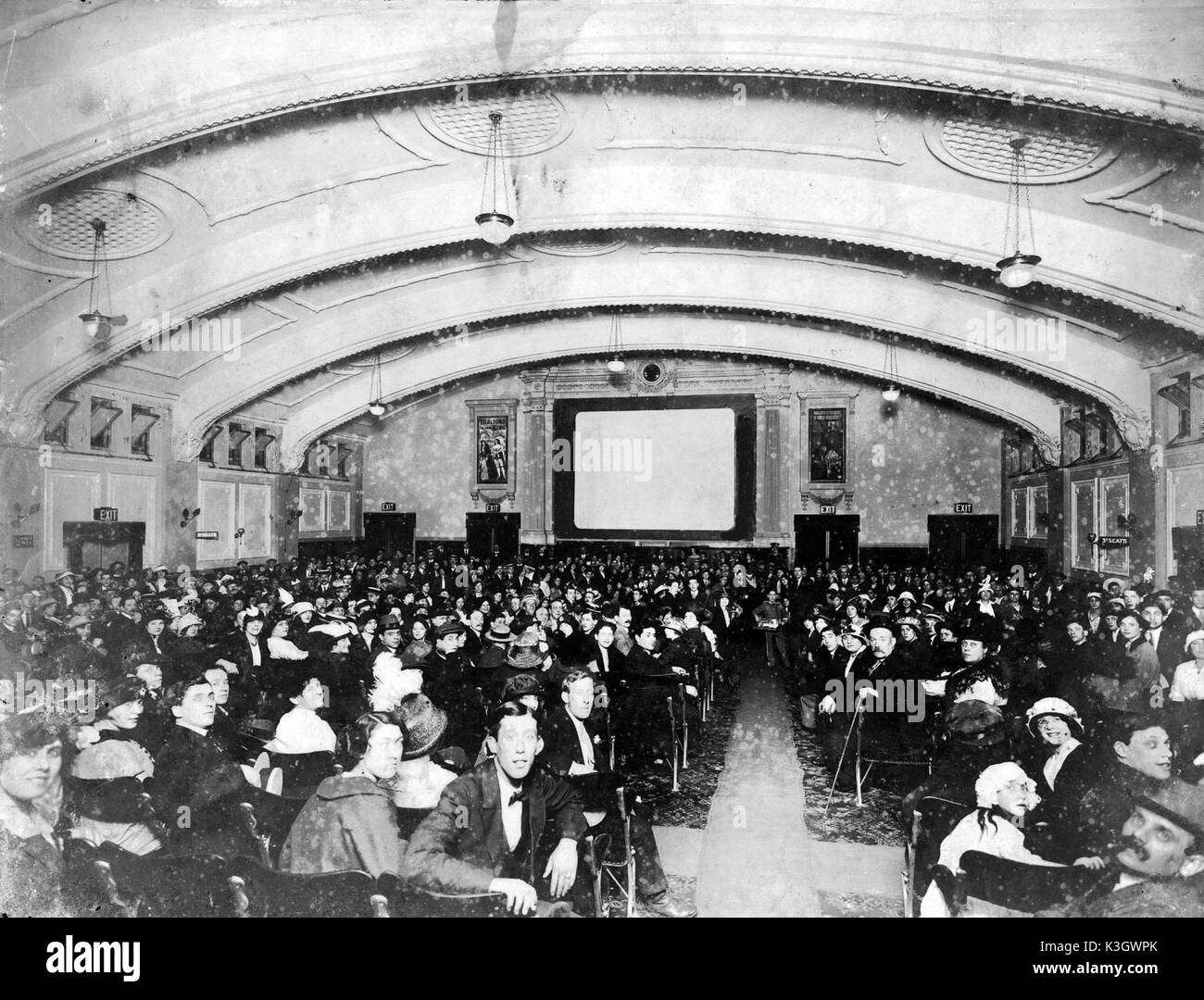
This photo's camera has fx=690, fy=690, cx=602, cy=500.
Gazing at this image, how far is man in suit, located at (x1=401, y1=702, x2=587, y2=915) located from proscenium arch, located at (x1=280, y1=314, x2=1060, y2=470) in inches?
525

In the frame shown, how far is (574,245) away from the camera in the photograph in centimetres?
1219

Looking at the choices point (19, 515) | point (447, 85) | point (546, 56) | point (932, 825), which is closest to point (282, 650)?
point (932, 825)

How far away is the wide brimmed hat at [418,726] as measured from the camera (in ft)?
12.9

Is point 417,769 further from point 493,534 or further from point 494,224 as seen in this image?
point 493,534

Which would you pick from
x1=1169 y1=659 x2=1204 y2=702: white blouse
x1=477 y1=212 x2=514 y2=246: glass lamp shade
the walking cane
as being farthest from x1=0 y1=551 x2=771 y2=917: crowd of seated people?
x1=477 y1=212 x2=514 y2=246: glass lamp shade

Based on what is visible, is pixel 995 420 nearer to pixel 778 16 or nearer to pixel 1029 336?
pixel 1029 336

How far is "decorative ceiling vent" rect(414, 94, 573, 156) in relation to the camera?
8047 millimetres

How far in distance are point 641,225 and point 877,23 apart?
389cm

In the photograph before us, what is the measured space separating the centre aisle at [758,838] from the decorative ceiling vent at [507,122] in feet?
25.0

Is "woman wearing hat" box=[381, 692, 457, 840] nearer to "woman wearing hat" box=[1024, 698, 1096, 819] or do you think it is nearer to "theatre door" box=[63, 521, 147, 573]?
"woman wearing hat" box=[1024, 698, 1096, 819]

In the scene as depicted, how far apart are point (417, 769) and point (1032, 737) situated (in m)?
3.70

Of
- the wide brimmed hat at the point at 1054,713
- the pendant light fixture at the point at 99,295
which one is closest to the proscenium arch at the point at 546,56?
the pendant light fixture at the point at 99,295

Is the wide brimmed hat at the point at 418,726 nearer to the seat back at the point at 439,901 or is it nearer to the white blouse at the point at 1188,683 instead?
the seat back at the point at 439,901

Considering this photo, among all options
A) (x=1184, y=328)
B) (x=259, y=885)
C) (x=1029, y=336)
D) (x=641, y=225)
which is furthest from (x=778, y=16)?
(x=1029, y=336)
